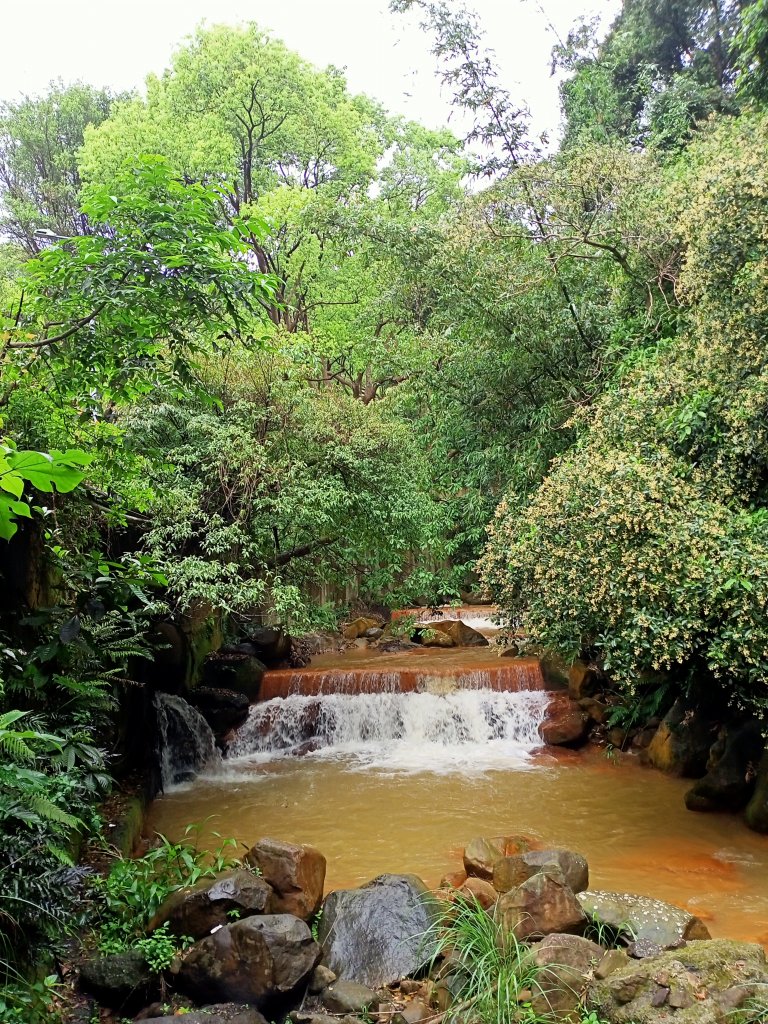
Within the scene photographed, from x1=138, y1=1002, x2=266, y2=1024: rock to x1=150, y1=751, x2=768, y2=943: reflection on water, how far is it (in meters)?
1.96

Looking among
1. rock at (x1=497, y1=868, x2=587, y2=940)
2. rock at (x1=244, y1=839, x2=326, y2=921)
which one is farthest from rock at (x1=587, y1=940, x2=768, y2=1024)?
rock at (x1=244, y1=839, x2=326, y2=921)

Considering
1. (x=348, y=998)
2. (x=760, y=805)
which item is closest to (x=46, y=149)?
(x=760, y=805)

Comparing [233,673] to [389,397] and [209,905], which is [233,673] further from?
[209,905]

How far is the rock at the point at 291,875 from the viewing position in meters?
5.65

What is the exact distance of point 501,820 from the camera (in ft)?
26.5

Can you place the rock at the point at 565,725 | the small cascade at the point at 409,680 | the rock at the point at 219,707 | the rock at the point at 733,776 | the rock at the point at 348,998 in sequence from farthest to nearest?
the small cascade at the point at 409,680 → the rock at the point at 219,707 → the rock at the point at 565,725 → the rock at the point at 733,776 → the rock at the point at 348,998

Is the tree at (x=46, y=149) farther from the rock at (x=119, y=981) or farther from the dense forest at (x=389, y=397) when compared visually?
the rock at (x=119, y=981)

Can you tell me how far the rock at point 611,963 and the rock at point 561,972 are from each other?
0.11m

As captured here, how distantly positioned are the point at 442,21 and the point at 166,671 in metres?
11.0

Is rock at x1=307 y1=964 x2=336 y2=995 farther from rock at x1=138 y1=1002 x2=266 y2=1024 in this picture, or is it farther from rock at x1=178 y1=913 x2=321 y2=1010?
rock at x1=138 y1=1002 x2=266 y2=1024

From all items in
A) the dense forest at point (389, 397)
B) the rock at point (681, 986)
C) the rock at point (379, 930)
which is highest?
the dense forest at point (389, 397)

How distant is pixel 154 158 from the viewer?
16.1ft

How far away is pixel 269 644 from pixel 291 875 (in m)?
8.20

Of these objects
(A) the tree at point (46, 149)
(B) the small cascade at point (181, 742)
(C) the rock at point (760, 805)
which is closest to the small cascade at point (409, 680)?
(B) the small cascade at point (181, 742)
